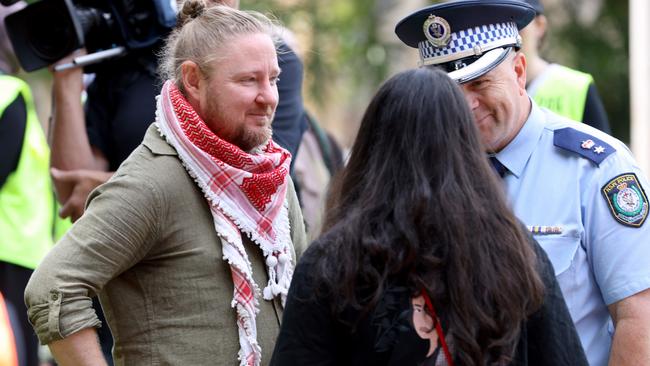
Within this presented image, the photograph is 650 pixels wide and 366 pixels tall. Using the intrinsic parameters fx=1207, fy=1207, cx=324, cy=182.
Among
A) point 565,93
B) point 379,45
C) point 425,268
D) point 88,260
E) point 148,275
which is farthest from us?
point 379,45

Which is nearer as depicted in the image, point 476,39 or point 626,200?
point 626,200

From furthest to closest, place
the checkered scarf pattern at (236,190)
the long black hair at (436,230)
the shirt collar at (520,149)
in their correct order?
the shirt collar at (520,149) < the checkered scarf pattern at (236,190) < the long black hair at (436,230)

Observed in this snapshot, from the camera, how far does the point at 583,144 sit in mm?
3053

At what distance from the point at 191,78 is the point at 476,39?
2.48 ft

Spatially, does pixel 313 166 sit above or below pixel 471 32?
below

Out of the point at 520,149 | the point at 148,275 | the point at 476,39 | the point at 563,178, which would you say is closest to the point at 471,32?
the point at 476,39

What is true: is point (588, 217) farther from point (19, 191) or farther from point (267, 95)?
point (19, 191)

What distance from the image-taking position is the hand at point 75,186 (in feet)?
12.2

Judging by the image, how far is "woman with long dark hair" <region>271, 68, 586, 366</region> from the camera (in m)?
2.36

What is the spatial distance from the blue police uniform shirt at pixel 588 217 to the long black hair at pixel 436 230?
57 cm

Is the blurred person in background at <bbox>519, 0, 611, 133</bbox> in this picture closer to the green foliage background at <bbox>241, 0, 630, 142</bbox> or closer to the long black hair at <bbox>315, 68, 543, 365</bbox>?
the long black hair at <bbox>315, 68, 543, 365</bbox>

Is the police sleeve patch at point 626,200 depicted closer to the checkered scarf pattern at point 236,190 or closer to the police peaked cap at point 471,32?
the police peaked cap at point 471,32

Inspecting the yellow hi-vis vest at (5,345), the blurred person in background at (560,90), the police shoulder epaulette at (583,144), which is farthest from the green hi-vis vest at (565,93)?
the yellow hi-vis vest at (5,345)

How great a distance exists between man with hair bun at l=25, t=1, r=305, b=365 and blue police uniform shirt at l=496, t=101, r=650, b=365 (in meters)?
0.64
